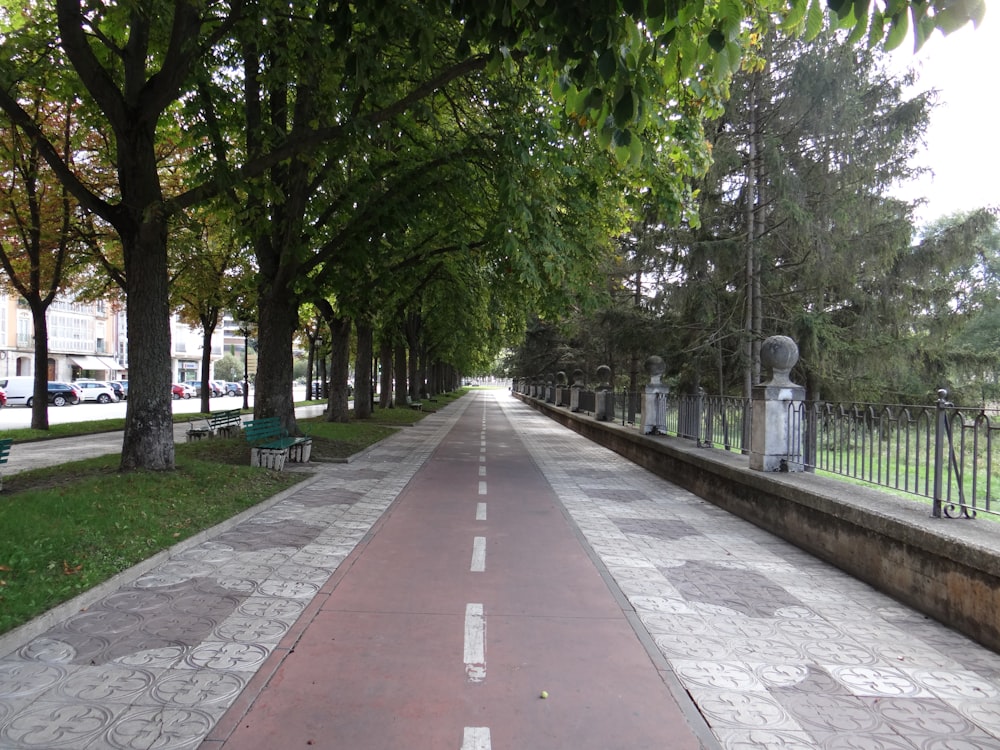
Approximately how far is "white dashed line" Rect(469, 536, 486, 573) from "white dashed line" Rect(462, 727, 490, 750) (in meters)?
2.94

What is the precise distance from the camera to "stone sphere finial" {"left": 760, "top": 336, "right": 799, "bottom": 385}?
8.96m

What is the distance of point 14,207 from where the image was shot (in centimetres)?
1731

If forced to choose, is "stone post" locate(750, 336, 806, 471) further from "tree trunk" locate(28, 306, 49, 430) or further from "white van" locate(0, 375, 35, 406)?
"white van" locate(0, 375, 35, 406)

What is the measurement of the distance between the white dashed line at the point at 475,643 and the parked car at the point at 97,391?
160ft

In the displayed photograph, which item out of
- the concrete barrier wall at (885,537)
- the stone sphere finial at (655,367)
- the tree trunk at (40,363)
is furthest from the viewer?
the tree trunk at (40,363)

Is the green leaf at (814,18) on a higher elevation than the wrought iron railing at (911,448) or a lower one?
higher

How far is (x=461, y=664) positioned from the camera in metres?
4.12

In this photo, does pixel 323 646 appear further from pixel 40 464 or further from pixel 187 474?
pixel 40 464

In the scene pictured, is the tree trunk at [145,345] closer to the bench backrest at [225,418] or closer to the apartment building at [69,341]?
the bench backrest at [225,418]

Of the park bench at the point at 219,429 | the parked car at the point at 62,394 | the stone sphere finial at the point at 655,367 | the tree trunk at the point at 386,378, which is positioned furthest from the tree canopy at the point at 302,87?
the parked car at the point at 62,394

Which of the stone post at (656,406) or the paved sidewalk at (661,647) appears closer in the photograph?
the paved sidewalk at (661,647)

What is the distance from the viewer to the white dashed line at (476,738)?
125 inches

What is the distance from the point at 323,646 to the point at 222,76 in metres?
12.7

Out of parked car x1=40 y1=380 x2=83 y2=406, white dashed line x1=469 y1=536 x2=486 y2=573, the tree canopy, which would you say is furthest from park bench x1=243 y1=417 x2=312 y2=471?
parked car x1=40 y1=380 x2=83 y2=406
